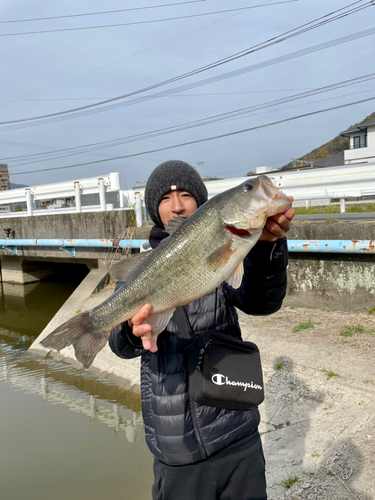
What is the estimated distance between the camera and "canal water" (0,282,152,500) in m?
3.70

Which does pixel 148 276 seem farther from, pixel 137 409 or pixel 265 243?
pixel 137 409

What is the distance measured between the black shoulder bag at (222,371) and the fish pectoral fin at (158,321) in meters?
0.22

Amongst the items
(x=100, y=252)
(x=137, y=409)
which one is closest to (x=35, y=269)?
(x=100, y=252)

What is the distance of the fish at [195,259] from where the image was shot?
5.98 ft

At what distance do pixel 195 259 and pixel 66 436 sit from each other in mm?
3739

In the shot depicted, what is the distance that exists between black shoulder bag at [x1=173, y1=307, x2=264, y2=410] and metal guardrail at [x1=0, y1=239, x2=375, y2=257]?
343 cm

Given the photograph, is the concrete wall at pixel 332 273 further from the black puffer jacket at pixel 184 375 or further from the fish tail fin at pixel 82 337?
the fish tail fin at pixel 82 337

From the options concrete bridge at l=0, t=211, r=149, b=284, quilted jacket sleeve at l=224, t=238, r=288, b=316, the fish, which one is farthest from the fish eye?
concrete bridge at l=0, t=211, r=149, b=284

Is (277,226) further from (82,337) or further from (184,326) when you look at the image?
(82,337)

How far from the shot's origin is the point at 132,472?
3.81 meters

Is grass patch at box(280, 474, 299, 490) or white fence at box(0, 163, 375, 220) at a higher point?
white fence at box(0, 163, 375, 220)

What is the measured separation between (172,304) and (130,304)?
0.24 metres

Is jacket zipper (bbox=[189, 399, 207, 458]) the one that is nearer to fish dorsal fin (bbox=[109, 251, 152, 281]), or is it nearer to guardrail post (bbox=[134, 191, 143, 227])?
fish dorsal fin (bbox=[109, 251, 152, 281])

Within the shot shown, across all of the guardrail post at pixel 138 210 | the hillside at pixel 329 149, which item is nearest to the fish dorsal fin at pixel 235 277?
the guardrail post at pixel 138 210
